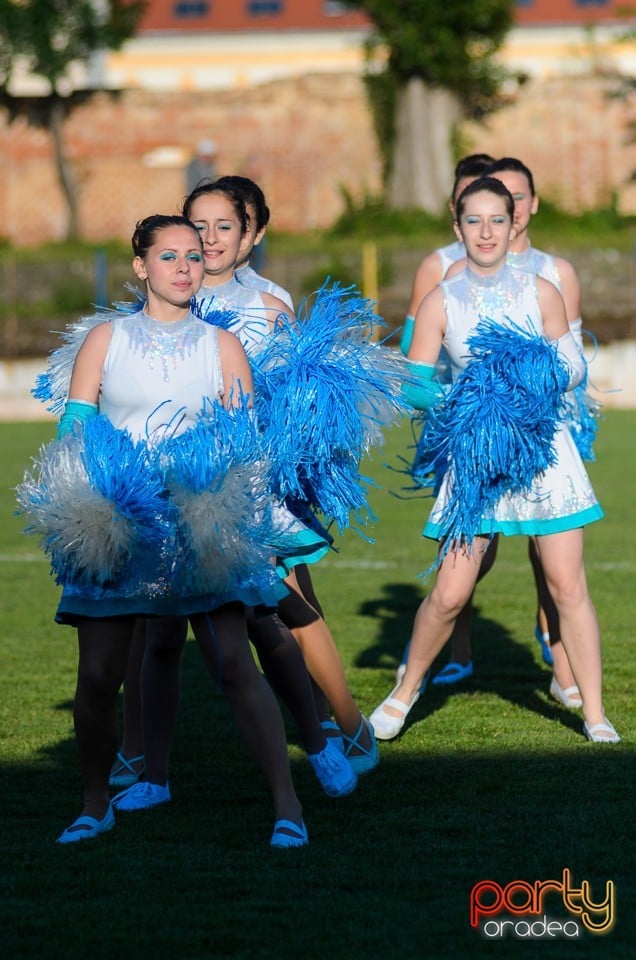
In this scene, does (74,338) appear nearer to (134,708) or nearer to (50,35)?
(134,708)

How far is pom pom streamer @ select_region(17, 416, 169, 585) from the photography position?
4125 millimetres

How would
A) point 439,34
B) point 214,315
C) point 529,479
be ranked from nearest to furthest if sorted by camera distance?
point 214,315, point 529,479, point 439,34

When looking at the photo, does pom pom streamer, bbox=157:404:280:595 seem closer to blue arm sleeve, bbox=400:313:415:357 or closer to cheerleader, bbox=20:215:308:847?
cheerleader, bbox=20:215:308:847

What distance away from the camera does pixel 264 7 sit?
5366 centimetres

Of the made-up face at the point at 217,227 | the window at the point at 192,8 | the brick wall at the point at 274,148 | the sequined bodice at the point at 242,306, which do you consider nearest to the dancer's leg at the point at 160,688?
the sequined bodice at the point at 242,306

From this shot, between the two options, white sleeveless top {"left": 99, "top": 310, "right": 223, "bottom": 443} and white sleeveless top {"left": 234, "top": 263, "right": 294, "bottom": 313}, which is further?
white sleeveless top {"left": 234, "top": 263, "right": 294, "bottom": 313}

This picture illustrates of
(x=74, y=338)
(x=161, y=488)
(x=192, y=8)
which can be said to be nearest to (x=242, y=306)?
(x=74, y=338)

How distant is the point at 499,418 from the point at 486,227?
623mm

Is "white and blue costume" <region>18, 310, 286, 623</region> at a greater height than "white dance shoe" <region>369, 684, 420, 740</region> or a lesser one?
greater

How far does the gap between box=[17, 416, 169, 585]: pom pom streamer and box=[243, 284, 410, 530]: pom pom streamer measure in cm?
45

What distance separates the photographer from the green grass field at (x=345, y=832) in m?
3.57

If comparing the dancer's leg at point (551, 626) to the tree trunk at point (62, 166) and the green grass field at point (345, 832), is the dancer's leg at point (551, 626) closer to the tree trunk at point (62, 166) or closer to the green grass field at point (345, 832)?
the green grass field at point (345, 832)

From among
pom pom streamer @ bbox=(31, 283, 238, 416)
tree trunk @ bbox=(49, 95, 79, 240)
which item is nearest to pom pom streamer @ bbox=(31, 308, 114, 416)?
pom pom streamer @ bbox=(31, 283, 238, 416)

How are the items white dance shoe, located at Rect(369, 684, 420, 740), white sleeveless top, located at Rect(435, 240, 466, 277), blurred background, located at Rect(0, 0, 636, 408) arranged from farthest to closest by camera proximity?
1. blurred background, located at Rect(0, 0, 636, 408)
2. white sleeveless top, located at Rect(435, 240, 466, 277)
3. white dance shoe, located at Rect(369, 684, 420, 740)
